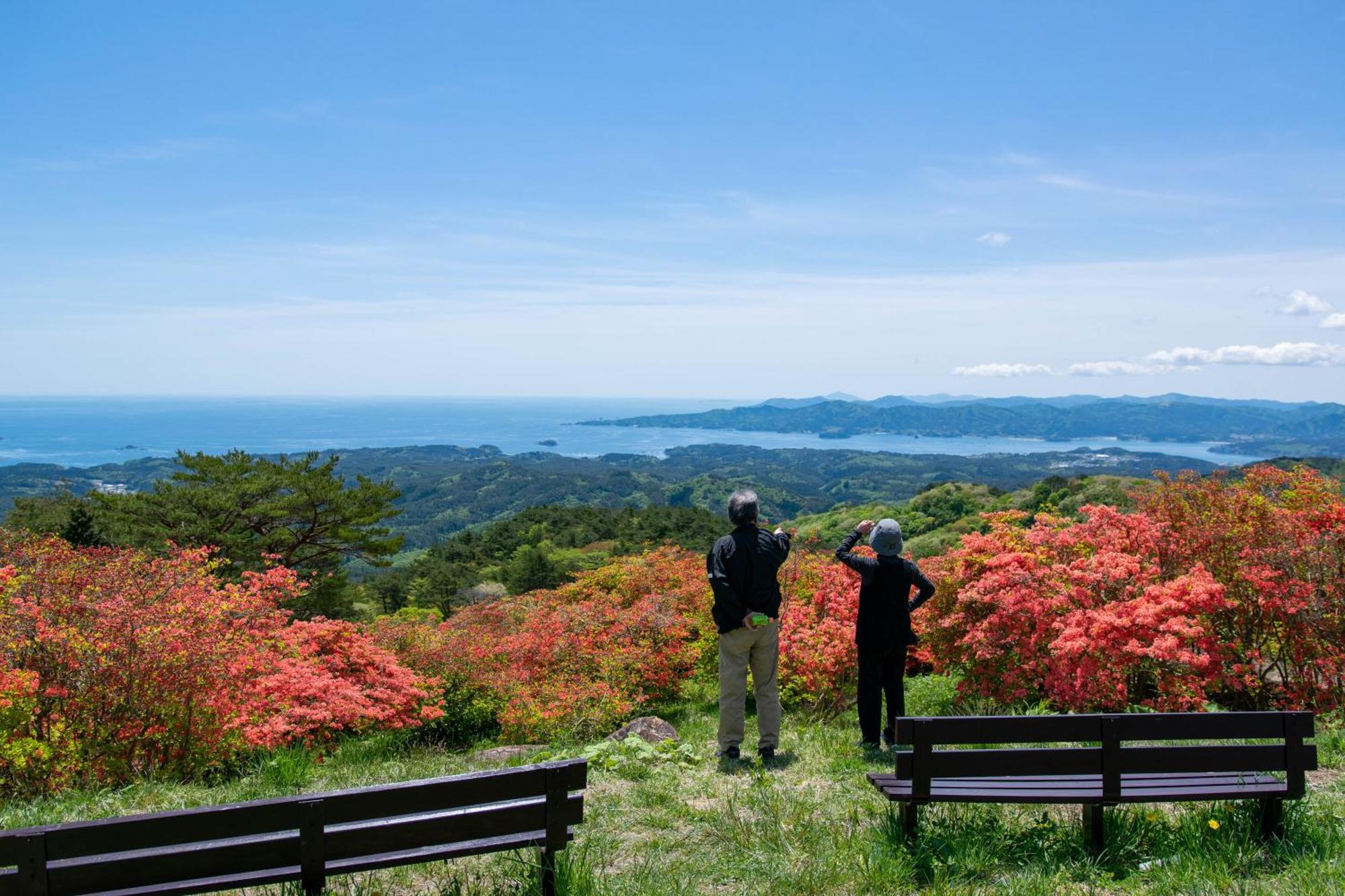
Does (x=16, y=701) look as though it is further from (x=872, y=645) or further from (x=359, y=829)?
(x=872, y=645)

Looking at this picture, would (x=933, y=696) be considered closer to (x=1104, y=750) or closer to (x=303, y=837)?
(x=1104, y=750)

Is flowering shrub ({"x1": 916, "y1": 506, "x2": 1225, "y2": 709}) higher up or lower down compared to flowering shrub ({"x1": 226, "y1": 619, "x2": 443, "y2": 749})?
higher up

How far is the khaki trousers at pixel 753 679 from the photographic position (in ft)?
18.5

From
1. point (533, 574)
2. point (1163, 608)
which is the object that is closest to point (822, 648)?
point (1163, 608)

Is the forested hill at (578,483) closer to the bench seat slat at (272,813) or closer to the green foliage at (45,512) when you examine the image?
the green foliage at (45,512)

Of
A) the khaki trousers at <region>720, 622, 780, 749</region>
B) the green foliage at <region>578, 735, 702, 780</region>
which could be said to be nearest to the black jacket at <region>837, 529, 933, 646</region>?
the khaki trousers at <region>720, 622, 780, 749</region>

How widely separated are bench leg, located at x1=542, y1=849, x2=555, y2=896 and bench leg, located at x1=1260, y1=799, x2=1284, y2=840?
355cm

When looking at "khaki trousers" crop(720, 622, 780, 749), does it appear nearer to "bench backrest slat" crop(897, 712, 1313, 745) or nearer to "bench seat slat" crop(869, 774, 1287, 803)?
"bench seat slat" crop(869, 774, 1287, 803)

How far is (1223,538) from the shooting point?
725cm

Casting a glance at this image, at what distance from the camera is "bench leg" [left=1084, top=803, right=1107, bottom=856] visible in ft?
12.4

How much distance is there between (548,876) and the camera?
339 centimetres

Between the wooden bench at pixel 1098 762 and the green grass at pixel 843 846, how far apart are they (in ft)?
0.73

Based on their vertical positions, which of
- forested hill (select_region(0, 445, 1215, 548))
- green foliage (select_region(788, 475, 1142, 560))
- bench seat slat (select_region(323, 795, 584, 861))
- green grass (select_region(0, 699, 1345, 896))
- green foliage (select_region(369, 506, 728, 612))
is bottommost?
forested hill (select_region(0, 445, 1215, 548))

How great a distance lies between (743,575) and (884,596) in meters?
1.08
